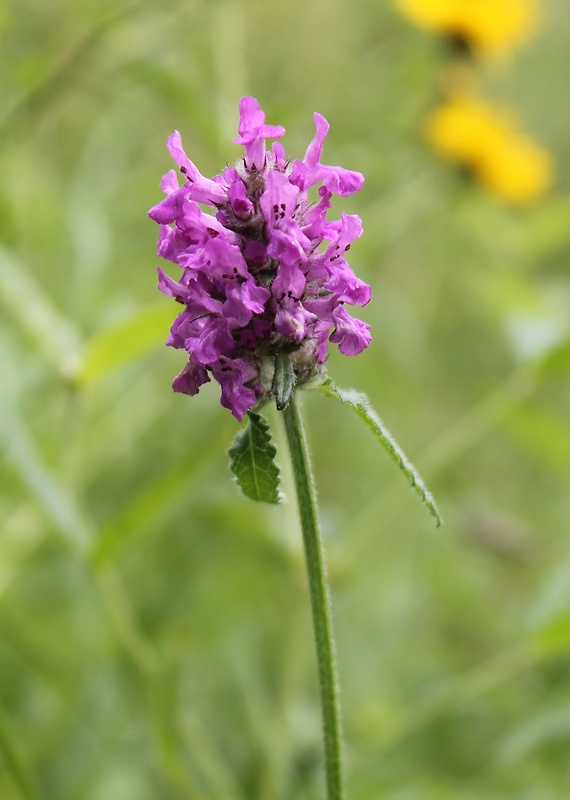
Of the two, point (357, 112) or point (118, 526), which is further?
point (357, 112)

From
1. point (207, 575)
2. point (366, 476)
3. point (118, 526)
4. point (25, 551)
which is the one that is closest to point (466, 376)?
point (366, 476)

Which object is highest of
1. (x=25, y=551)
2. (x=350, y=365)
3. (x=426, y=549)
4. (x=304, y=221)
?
(x=350, y=365)

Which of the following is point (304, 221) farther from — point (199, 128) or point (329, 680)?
point (199, 128)

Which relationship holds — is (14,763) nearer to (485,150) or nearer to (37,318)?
(37,318)

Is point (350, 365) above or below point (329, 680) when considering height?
above

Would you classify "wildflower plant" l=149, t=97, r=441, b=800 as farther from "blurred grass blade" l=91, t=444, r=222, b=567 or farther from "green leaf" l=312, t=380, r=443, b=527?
→ "blurred grass blade" l=91, t=444, r=222, b=567

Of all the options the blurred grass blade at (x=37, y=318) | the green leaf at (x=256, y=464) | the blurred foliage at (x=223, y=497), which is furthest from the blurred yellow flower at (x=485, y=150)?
the green leaf at (x=256, y=464)
